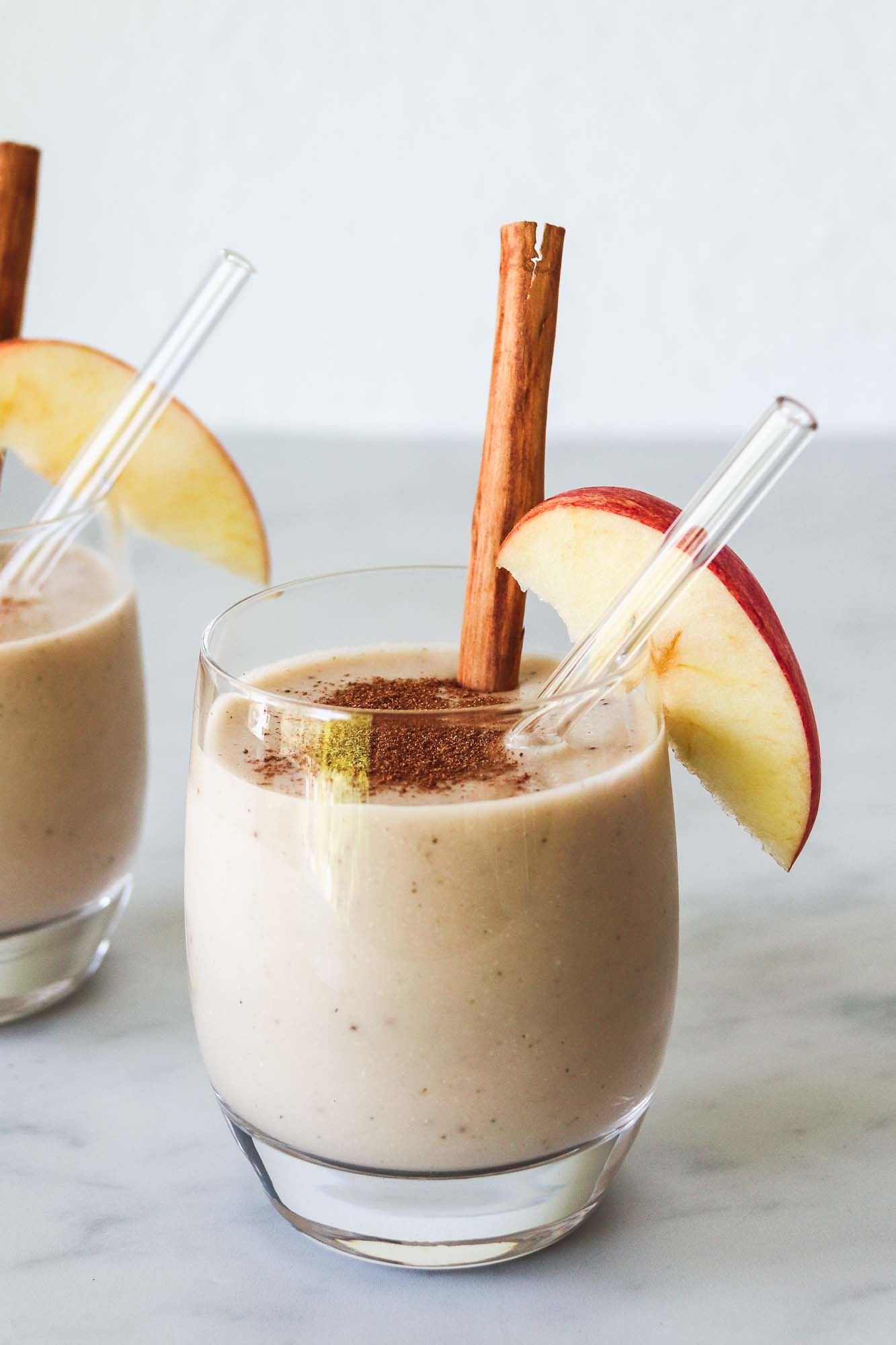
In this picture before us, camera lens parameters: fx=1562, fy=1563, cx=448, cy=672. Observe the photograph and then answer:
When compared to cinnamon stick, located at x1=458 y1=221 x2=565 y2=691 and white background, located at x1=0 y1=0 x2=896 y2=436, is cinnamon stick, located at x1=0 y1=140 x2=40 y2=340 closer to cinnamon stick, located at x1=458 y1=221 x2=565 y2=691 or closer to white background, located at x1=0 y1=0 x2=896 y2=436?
cinnamon stick, located at x1=458 y1=221 x2=565 y2=691

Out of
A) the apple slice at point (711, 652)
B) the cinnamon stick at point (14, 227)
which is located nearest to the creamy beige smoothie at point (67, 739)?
the cinnamon stick at point (14, 227)

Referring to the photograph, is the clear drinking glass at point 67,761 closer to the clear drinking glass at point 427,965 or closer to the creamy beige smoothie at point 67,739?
the creamy beige smoothie at point 67,739

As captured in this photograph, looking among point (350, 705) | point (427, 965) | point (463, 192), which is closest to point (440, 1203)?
point (427, 965)

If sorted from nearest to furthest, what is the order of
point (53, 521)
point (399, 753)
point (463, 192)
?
point (399, 753)
point (53, 521)
point (463, 192)

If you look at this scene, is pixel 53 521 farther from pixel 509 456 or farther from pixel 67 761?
pixel 509 456

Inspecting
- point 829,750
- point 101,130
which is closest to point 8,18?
point 101,130

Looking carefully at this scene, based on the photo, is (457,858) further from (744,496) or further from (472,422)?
(472,422)
